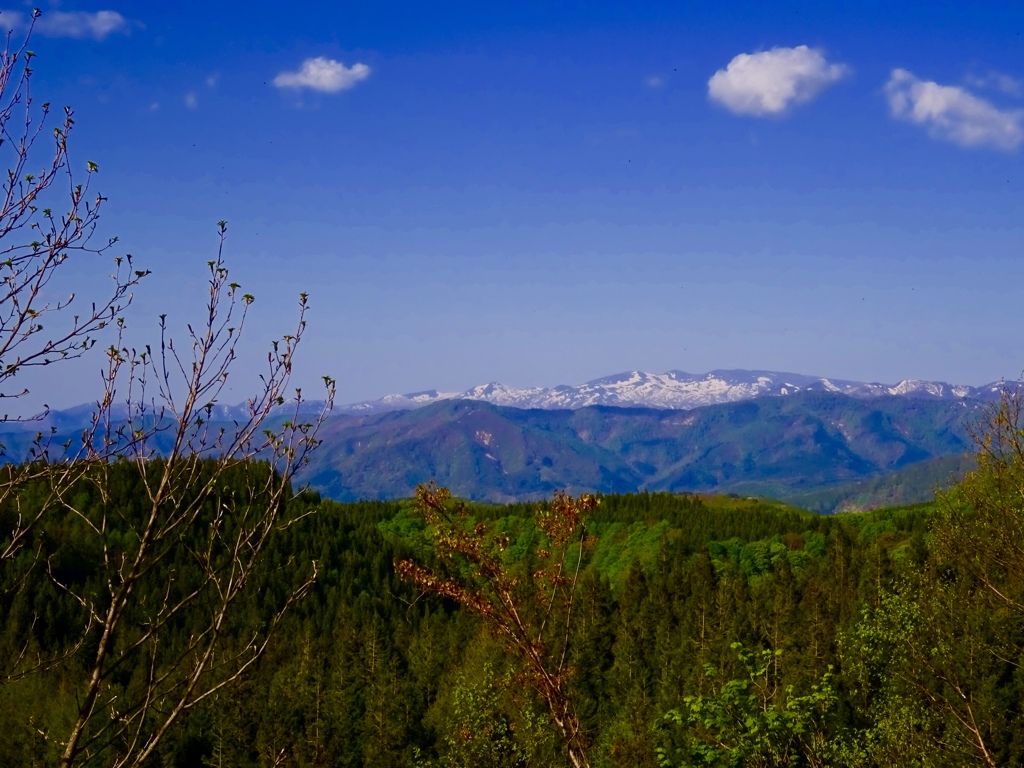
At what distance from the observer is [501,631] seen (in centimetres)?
1306

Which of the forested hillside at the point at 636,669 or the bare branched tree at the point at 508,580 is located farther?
the forested hillside at the point at 636,669

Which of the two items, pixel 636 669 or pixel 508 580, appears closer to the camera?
pixel 508 580

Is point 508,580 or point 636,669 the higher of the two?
point 508,580

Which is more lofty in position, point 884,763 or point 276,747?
point 884,763

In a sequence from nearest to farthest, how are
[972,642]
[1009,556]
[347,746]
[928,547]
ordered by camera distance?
[1009,556] → [972,642] → [347,746] → [928,547]

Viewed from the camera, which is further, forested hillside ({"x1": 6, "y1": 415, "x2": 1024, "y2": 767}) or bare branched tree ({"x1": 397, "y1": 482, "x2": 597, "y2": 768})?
forested hillside ({"x1": 6, "y1": 415, "x2": 1024, "y2": 767})

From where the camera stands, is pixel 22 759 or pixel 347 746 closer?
pixel 22 759

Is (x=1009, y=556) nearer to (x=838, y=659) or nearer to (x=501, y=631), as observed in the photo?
(x=501, y=631)

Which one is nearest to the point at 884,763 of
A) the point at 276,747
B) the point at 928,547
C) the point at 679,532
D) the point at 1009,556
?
the point at 1009,556

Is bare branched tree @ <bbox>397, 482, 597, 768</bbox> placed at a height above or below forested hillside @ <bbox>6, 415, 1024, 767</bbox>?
above

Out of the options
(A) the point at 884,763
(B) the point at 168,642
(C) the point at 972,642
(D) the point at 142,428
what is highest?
(D) the point at 142,428

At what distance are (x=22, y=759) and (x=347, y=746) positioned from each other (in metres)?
22.7

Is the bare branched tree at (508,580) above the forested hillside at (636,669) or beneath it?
above

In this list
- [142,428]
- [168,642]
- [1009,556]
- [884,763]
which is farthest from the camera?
[168,642]
